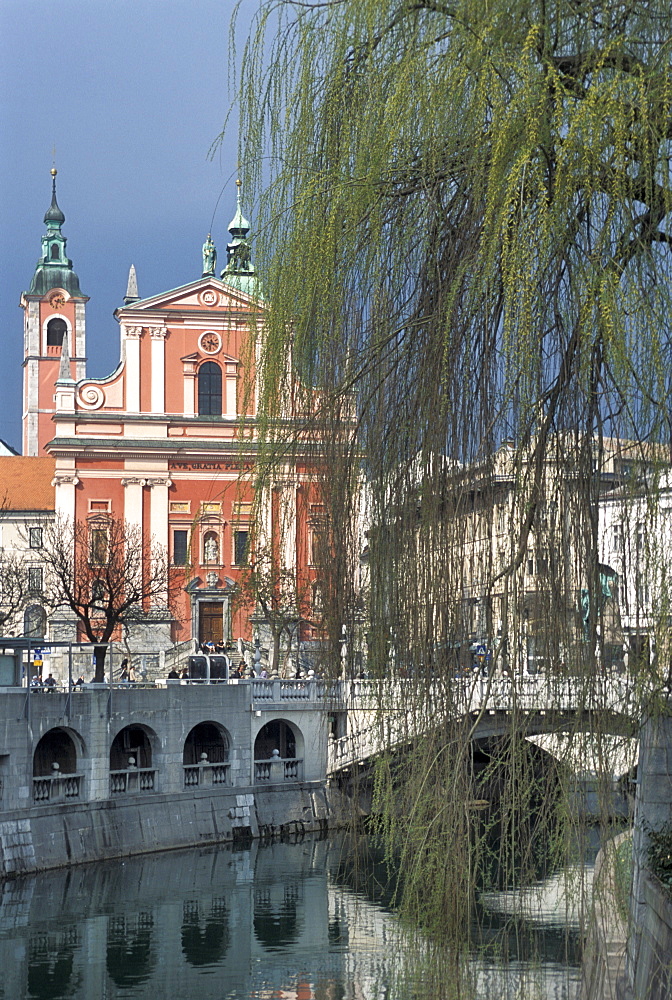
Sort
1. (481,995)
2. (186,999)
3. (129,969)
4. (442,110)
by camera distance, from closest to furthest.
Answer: (442,110), (481,995), (186,999), (129,969)

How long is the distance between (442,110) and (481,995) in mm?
4647

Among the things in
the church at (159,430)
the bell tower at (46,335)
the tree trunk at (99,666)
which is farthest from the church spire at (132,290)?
the bell tower at (46,335)

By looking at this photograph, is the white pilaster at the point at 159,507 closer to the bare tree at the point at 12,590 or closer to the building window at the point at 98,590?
the bare tree at the point at 12,590

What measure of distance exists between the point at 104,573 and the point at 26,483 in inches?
1009

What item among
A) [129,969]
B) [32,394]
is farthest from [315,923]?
[32,394]

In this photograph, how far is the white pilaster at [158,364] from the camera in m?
62.9

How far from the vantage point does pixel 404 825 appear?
7957 millimetres

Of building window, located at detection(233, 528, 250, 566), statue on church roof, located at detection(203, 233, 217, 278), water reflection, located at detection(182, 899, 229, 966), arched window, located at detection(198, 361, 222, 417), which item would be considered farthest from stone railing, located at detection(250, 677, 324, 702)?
statue on church roof, located at detection(203, 233, 217, 278)

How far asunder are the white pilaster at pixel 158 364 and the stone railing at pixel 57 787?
28923 millimetres

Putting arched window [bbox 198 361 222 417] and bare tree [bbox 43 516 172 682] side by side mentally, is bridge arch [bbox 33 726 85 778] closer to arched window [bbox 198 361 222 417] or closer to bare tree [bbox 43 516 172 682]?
bare tree [bbox 43 516 172 682]

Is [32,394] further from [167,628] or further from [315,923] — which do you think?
[315,923]

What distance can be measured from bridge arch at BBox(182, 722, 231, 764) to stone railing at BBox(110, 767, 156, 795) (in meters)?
3.27

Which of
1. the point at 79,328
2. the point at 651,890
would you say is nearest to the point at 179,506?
the point at 79,328

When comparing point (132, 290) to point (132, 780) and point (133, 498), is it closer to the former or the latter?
point (133, 498)
